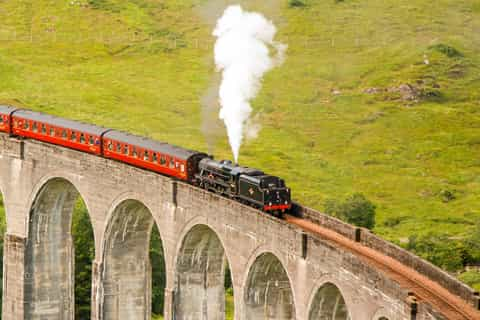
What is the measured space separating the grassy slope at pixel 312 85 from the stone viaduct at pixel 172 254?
34.9 meters

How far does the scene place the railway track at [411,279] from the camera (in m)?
45.3

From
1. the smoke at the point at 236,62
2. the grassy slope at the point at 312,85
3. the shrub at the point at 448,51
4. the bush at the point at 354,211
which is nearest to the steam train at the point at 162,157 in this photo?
the smoke at the point at 236,62

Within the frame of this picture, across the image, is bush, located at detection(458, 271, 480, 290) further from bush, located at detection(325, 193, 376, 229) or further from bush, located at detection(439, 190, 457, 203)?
bush, located at detection(439, 190, 457, 203)

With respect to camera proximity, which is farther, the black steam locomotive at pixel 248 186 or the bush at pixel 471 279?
the bush at pixel 471 279

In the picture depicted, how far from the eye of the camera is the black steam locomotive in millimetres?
57625

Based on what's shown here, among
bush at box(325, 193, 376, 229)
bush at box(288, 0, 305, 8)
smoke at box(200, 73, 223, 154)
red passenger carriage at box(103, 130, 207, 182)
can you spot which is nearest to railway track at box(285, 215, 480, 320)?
red passenger carriage at box(103, 130, 207, 182)

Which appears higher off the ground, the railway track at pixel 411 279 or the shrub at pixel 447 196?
the shrub at pixel 447 196

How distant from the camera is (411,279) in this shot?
49.2 metres

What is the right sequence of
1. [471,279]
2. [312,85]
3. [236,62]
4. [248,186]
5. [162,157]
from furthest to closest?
[312,85], [471,279], [236,62], [162,157], [248,186]

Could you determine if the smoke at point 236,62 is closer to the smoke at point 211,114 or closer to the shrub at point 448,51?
the smoke at point 211,114

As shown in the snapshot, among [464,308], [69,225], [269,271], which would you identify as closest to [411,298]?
[464,308]

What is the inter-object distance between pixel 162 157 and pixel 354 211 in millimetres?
34839

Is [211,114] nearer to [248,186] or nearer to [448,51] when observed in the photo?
[448,51]

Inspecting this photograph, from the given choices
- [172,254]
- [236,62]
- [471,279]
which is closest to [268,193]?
[172,254]
